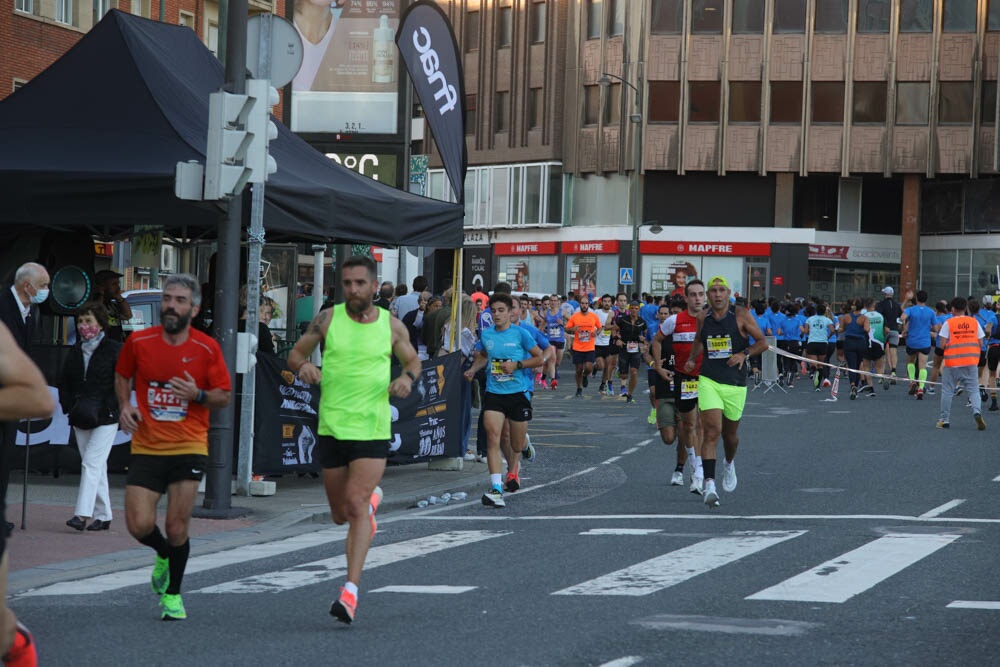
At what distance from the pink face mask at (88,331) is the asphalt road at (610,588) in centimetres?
191

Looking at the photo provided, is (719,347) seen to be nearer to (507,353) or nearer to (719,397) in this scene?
(719,397)

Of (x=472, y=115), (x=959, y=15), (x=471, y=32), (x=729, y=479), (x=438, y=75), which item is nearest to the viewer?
(x=729, y=479)

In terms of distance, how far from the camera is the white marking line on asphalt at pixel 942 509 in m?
13.0

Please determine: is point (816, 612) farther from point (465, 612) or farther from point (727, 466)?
point (727, 466)

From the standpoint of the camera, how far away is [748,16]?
Result: 59.8 metres

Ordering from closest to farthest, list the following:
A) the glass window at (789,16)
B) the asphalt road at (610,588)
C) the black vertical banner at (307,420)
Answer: the asphalt road at (610,588), the black vertical banner at (307,420), the glass window at (789,16)

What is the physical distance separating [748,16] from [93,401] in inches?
2023

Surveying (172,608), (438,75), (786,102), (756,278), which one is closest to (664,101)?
(786,102)

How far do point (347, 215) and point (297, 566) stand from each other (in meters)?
4.93

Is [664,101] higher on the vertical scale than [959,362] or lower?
higher

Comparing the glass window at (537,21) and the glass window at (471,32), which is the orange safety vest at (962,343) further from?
the glass window at (471,32)

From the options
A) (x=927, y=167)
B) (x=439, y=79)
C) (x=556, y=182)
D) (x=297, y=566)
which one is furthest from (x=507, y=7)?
(x=297, y=566)

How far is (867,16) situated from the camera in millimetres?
58875

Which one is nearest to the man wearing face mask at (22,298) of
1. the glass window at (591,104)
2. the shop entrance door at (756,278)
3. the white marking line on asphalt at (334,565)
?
the white marking line on asphalt at (334,565)
